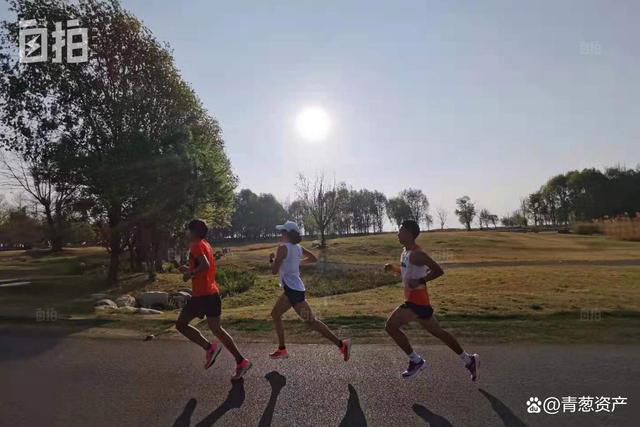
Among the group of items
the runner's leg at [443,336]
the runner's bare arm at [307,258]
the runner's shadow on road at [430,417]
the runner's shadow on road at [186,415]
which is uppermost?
the runner's bare arm at [307,258]

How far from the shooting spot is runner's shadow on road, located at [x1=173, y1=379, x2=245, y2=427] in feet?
14.7

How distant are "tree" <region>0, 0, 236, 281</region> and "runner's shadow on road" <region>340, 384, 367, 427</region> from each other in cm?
1640

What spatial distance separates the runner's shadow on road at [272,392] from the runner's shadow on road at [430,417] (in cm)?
147

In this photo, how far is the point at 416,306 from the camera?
225 inches

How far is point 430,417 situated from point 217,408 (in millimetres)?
2186

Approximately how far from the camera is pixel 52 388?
219 inches

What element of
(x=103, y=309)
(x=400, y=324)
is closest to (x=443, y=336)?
(x=400, y=324)

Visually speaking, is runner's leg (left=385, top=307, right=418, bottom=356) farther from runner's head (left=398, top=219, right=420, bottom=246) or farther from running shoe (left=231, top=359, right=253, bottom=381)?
running shoe (left=231, top=359, right=253, bottom=381)

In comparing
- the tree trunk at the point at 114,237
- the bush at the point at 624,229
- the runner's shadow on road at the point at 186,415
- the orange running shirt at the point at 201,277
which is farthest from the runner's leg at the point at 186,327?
the bush at the point at 624,229

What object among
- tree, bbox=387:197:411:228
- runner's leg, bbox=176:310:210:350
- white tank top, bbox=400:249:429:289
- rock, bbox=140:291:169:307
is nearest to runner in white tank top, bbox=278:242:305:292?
runner's leg, bbox=176:310:210:350

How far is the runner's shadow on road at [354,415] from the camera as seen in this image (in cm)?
439

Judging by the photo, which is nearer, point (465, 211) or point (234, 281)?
point (234, 281)

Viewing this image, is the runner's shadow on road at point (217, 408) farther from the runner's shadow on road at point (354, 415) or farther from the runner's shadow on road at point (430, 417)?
the runner's shadow on road at point (430, 417)

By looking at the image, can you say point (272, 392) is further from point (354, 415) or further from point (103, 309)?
point (103, 309)
